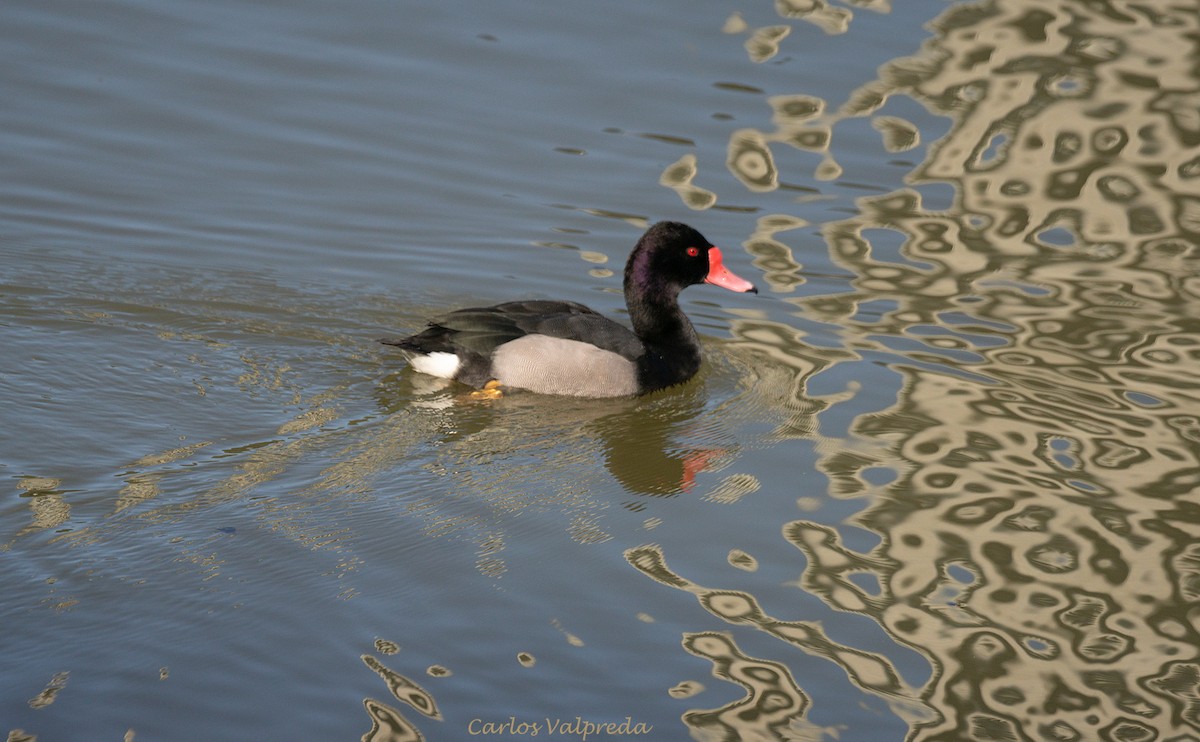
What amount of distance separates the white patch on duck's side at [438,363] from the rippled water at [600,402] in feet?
0.54

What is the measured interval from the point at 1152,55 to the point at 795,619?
951cm

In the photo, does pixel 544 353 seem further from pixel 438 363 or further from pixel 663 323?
pixel 663 323

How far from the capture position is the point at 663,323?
8891 mm

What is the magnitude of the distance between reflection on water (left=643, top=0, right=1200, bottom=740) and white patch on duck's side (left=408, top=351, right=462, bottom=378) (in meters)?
1.98

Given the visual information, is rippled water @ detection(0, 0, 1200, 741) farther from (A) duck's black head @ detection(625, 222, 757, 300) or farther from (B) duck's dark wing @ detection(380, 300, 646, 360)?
(A) duck's black head @ detection(625, 222, 757, 300)

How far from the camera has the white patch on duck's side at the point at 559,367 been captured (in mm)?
8352

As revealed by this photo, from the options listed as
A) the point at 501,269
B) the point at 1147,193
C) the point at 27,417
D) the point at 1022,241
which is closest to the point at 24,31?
the point at 501,269

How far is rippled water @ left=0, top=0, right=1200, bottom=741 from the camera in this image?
212 inches

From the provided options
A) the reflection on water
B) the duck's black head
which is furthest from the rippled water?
the duck's black head

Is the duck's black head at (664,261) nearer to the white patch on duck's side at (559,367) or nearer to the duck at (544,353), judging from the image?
the duck at (544,353)

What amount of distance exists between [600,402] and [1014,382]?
248 centimetres

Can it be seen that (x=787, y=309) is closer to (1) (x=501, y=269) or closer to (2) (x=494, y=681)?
(1) (x=501, y=269)

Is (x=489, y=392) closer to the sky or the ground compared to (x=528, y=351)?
closer to the ground

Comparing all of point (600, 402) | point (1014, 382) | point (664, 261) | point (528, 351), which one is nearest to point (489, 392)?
point (528, 351)
